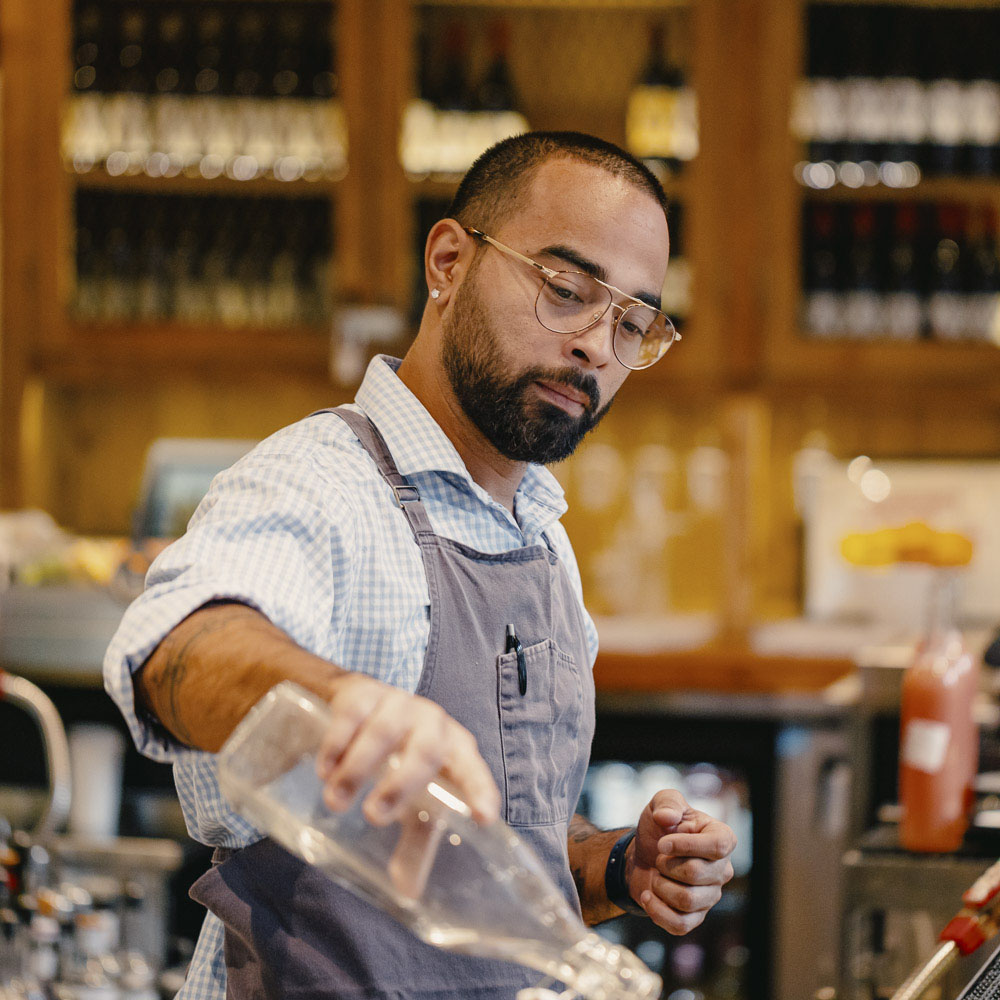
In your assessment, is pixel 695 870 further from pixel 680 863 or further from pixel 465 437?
pixel 465 437

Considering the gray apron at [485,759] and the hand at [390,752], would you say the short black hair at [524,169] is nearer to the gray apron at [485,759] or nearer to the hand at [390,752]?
the gray apron at [485,759]

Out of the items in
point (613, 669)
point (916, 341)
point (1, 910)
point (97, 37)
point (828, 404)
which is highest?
point (97, 37)

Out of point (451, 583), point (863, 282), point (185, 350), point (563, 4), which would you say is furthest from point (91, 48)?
point (451, 583)

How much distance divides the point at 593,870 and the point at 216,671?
553mm

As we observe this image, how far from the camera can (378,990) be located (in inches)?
31.8

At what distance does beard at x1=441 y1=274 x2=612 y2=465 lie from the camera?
3.20ft

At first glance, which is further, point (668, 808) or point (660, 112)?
point (660, 112)

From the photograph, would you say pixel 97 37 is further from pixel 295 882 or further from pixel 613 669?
pixel 295 882

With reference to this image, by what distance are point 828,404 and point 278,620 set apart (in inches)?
113

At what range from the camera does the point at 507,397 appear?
0.98 m

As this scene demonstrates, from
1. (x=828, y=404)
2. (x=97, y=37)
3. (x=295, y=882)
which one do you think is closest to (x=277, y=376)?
(x=97, y=37)

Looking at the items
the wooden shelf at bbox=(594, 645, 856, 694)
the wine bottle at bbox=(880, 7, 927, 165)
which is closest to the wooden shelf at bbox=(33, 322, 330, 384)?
the wooden shelf at bbox=(594, 645, 856, 694)

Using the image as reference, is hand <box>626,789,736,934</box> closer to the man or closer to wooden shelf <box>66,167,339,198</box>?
the man

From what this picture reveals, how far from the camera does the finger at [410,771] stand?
494 millimetres
